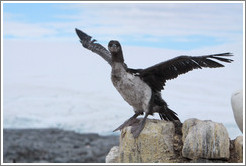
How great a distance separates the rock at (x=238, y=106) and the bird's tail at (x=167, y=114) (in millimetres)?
1194

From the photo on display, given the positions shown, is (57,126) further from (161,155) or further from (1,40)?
(161,155)

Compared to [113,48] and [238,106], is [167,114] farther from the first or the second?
[113,48]

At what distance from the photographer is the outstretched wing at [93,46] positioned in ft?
32.7

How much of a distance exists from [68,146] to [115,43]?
15292 mm

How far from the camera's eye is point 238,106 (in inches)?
367

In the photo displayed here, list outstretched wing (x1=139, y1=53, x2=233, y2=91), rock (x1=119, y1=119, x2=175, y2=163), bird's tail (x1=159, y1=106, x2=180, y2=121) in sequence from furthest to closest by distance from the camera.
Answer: bird's tail (x1=159, y1=106, x2=180, y2=121) → rock (x1=119, y1=119, x2=175, y2=163) → outstretched wing (x1=139, y1=53, x2=233, y2=91)

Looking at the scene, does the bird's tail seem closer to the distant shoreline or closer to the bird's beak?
the bird's beak

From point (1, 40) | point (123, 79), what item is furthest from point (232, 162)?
point (1, 40)

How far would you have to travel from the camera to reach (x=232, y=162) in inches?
339

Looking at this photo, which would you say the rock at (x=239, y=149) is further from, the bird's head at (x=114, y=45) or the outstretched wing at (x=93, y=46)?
the outstretched wing at (x=93, y=46)

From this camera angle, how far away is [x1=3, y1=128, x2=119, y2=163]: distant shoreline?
21.1 m

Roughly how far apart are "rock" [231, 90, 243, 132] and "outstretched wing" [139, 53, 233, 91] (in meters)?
1.40

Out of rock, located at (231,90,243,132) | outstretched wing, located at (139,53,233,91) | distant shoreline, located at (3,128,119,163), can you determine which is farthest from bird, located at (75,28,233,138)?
distant shoreline, located at (3,128,119,163)

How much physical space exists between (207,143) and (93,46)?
11.8ft
